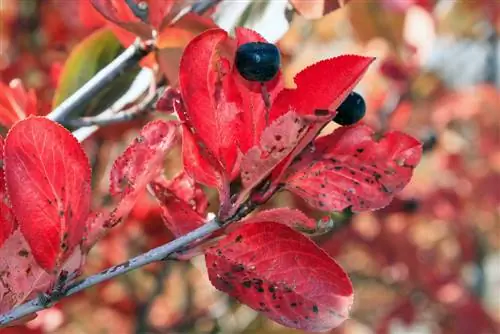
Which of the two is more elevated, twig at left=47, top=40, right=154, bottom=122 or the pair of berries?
the pair of berries

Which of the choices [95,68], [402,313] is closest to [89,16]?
[95,68]

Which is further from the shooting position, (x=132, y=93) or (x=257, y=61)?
(x=132, y=93)

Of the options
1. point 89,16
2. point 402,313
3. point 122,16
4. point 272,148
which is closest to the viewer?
point 272,148

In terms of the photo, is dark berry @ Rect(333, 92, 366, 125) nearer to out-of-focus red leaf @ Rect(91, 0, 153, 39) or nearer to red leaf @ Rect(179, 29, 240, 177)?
red leaf @ Rect(179, 29, 240, 177)

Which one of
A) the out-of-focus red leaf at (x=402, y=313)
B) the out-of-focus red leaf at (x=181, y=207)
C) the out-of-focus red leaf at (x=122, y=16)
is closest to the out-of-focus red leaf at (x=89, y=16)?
the out-of-focus red leaf at (x=122, y=16)

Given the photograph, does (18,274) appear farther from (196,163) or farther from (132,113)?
(132,113)

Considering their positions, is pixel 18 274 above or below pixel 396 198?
above

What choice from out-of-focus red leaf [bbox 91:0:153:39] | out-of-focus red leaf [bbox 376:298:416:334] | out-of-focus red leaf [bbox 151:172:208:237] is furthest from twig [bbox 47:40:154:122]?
out-of-focus red leaf [bbox 376:298:416:334]

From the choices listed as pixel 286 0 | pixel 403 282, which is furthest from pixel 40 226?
pixel 403 282
